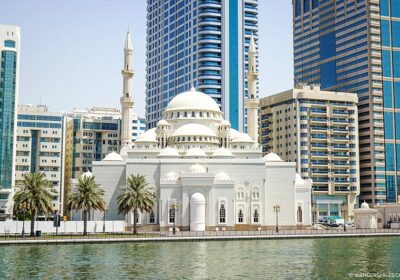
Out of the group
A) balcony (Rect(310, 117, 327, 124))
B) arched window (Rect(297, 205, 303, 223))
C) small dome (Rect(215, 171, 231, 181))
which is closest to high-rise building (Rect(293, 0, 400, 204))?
balcony (Rect(310, 117, 327, 124))

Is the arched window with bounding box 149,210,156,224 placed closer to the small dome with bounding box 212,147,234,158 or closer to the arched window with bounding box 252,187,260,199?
the small dome with bounding box 212,147,234,158

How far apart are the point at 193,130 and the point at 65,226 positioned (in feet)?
92.5

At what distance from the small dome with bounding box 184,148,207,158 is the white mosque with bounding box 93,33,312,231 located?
162 mm

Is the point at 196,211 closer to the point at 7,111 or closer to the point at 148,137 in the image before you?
the point at 148,137

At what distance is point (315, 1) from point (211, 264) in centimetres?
13873

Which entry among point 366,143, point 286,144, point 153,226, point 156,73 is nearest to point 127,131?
point 153,226

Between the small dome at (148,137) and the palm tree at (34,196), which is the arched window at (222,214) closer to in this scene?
the small dome at (148,137)

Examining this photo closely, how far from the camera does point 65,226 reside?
89.4 metres

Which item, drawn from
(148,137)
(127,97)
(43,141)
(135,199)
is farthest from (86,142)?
(135,199)

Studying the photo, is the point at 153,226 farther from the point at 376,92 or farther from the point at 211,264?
the point at 376,92

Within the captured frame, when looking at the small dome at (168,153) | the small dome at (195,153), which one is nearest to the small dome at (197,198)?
the small dome at (195,153)

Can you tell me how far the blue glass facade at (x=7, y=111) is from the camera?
4978 inches

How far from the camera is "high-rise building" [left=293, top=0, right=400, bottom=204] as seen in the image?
151 meters

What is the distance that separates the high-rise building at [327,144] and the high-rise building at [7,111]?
6566 centimetres
